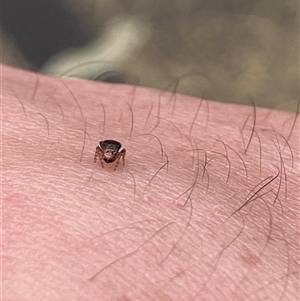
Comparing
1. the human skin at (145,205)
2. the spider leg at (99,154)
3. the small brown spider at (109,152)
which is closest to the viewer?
the human skin at (145,205)

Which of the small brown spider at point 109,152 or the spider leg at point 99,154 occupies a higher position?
the small brown spider at point 109,152

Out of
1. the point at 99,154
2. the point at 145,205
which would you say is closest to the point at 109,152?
the point at 99,154

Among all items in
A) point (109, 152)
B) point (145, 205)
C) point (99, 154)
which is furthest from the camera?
point (99, 154)

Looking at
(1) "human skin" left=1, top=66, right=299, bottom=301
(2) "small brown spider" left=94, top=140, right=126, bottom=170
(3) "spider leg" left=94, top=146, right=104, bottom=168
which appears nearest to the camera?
(1) "human skin" left=1, top=66, right=299, bottom=301

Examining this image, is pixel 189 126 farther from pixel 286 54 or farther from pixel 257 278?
pixel 286 54

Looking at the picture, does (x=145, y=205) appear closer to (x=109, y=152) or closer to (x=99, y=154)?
(x=109, y=152)

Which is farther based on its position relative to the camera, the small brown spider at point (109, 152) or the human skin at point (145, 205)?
the small brown spider at point (109, 152)
